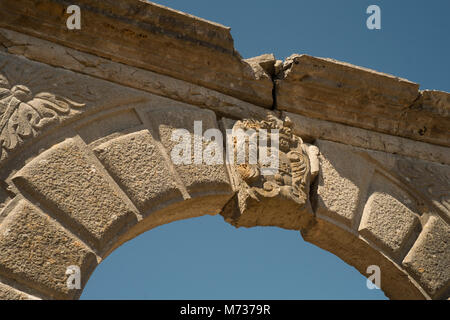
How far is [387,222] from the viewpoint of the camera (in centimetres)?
408

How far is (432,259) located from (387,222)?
362 mm

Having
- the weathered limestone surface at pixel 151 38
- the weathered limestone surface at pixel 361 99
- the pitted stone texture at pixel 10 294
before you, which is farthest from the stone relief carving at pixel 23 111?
the weathered limestone surface at pixel 361 99

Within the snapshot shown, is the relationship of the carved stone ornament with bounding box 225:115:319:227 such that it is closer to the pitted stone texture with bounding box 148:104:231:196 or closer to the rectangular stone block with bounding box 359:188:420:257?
the pitted stone texture with bounding box 148:104:231:196

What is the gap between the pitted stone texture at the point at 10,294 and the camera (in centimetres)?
281

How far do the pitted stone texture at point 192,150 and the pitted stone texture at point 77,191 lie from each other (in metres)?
0.40

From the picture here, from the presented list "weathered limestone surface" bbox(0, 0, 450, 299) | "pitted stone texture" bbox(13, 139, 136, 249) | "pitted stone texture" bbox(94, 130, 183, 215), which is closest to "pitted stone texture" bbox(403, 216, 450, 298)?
"weathered limestone surface" bbox(0, 0, 450, 299)

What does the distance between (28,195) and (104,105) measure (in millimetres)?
702

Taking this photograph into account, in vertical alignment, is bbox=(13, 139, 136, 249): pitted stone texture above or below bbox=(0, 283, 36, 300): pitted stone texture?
above

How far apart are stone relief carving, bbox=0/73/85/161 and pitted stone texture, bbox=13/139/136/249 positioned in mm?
132

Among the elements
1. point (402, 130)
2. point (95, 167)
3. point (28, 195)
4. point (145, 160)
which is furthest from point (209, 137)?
point (402, 130)

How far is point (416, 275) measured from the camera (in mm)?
4012

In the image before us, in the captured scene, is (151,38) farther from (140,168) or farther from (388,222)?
(388,222)

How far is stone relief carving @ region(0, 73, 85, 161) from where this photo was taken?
3150 mm

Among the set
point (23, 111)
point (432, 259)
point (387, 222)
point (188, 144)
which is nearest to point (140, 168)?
point (188, 144)
